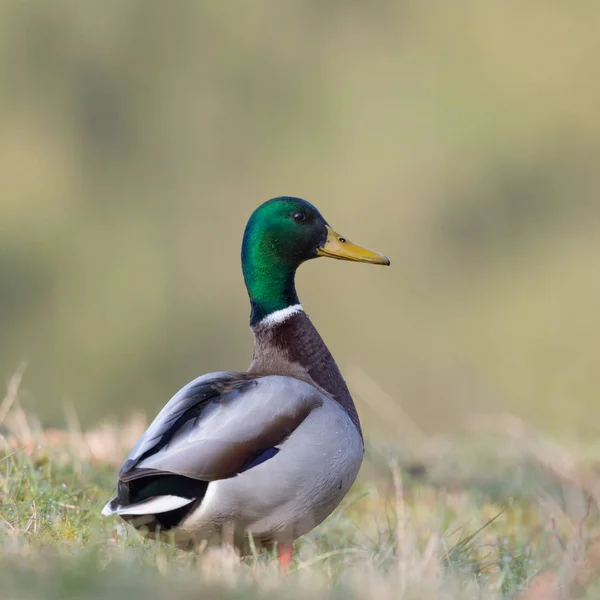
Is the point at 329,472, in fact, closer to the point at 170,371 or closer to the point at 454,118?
the point at 170,371

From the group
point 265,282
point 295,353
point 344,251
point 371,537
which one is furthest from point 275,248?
point 371,537

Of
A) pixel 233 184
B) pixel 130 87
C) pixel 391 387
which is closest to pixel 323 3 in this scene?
pixel 130 87

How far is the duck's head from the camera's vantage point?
4.51 meters

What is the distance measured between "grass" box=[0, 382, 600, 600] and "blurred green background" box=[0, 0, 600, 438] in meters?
10.4

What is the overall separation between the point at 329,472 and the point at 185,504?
18.7 inches

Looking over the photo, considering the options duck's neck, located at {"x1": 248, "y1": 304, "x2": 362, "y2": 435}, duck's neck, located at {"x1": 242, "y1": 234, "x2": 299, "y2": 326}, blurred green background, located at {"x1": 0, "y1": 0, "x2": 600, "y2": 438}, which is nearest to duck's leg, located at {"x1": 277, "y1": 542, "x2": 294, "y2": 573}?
duck's neck, located at {"x1": 248, "y1": 304, "x2": 362, "y2": 435}

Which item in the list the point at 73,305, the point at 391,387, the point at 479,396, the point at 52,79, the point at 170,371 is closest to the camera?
the point at 479,396

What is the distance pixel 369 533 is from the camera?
4.54 meters

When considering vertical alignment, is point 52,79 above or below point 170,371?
above

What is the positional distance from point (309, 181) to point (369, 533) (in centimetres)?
2098

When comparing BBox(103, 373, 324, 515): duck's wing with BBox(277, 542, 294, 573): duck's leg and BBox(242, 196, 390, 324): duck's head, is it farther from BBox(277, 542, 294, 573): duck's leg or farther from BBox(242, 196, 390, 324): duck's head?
BBox(242, 196, 390, 324): duck's head

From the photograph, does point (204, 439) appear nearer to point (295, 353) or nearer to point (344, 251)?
point (295, 353)

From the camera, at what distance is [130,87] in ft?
101

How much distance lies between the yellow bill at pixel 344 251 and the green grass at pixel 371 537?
2.76ft
